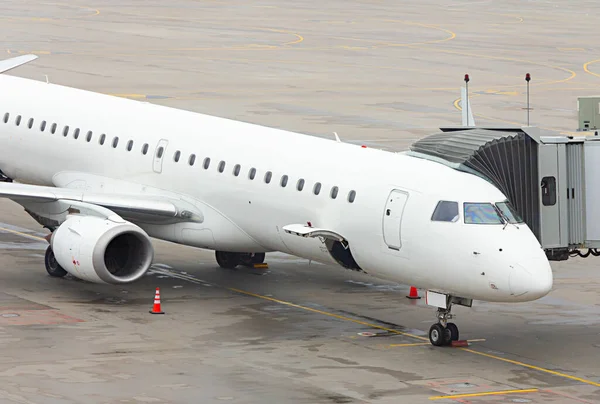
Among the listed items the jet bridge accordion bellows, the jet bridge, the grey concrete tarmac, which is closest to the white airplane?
the jet bridge accordion bellows

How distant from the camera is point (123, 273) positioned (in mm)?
31422

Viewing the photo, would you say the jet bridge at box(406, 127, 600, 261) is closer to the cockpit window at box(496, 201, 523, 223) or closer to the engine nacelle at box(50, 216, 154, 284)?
the cockpit window at box(496, 201, 523, 223)

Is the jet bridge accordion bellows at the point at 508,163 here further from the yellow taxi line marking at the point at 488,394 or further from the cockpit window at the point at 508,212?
the yellow taxi line marking at the point at 488,394

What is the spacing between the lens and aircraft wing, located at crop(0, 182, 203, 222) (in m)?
32.6

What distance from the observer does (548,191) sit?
93.2 ft

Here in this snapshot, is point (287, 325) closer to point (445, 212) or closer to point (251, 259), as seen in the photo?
point (445, 212)

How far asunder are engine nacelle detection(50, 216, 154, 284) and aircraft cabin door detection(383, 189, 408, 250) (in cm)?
593

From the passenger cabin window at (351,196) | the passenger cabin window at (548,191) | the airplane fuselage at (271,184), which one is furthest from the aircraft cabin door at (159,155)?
the passenger cabin window at (548,191)

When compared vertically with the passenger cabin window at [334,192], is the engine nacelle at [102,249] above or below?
below

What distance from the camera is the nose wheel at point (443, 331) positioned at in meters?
27.4

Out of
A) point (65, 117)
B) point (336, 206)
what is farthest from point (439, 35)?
point (336, 206)

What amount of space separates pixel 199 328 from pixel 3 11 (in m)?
81.7

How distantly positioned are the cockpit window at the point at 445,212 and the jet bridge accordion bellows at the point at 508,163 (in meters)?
1.02

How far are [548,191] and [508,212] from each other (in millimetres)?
1516
